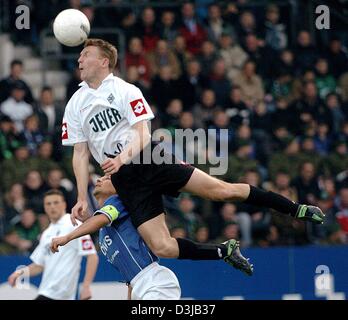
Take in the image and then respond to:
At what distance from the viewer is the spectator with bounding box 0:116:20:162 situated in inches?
639

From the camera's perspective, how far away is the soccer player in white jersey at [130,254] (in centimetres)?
1052

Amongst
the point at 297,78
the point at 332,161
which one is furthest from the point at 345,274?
the point at 297,78

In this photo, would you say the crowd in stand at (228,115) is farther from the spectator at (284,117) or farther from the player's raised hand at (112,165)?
the player's raised hand at (112,165)

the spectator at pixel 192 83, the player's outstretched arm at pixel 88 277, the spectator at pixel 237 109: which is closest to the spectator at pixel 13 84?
the spectator at pixel 192 83

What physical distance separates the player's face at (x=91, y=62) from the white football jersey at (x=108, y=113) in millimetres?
143

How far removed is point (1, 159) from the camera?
16.2 m

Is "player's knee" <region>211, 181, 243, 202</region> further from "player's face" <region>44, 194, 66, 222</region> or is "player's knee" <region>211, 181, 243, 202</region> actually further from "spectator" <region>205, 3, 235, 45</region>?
"spectator" <region>205, 3, 235, 45</region>

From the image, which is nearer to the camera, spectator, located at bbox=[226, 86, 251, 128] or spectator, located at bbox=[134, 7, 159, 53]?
spectator, located at bbox=[226, 86, 251, 128]

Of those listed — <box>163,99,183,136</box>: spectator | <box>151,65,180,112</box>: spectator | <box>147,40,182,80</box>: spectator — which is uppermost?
<box>147,40,182,80</box>: spectator

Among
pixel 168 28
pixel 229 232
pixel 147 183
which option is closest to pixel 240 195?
pixel 147 183

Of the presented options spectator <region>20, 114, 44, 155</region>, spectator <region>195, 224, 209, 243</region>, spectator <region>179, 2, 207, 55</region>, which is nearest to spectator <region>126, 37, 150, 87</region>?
spectator <region>179, 2, 207, 55</region>

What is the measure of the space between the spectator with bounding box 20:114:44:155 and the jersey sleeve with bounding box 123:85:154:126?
567cm

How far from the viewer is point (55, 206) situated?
12852mm

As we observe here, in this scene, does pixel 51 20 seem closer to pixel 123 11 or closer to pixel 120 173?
pixel 123 11
